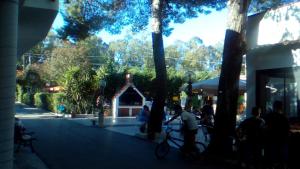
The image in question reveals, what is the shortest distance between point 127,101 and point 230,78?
23.5 metres

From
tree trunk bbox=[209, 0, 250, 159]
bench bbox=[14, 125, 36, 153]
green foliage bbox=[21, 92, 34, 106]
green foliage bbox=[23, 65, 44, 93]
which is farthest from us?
green foliage bbox=[23, 65, 44, 93]

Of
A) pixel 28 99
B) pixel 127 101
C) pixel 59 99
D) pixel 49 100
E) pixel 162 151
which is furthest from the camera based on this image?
pixel 28 99

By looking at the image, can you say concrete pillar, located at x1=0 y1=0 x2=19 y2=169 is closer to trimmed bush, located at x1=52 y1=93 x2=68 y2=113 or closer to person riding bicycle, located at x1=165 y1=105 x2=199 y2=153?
person riding bicycle, located at x1=165 y1=105 x2=199 y2=153

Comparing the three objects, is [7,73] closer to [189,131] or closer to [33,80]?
[189,131]

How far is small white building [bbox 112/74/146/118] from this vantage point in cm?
3494

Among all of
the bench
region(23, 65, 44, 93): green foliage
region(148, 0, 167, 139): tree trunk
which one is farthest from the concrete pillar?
region(23, 65, 44, 93): green foliage

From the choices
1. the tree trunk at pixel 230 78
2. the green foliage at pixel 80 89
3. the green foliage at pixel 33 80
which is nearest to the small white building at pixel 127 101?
the green foliage at pixel 80 89

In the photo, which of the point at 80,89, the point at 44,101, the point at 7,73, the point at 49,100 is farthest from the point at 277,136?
the point at 44,101

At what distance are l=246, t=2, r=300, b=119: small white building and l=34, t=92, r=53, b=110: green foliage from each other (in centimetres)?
3174

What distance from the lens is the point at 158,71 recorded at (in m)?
18.7

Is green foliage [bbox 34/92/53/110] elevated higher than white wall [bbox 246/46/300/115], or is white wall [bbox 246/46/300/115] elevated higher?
white wall [bbox 246/46/300/115]

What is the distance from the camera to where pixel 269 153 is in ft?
32.4

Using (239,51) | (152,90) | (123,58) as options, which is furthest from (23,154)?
(123,58)

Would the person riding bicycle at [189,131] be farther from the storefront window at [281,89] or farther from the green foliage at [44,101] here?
the green foliage at [44,101]
